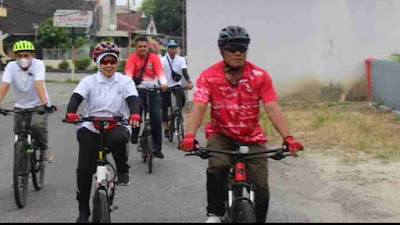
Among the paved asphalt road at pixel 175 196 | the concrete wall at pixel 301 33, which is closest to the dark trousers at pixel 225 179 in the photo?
the paved asphalt road at pixel 175 196

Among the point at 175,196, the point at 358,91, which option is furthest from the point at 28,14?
the point at 175,196

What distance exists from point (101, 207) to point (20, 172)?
2.17m

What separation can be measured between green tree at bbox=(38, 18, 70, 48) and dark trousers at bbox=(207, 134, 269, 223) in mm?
49818

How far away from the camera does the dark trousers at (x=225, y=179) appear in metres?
4.66

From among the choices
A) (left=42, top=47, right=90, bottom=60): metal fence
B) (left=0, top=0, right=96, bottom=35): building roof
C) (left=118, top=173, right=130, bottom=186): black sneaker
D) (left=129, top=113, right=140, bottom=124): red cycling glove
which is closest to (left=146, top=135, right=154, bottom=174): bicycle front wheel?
(left=118, top=173, right=130, bottom=186): black sneaker

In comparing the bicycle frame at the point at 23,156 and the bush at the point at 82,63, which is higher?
the bush at the point at 82,63

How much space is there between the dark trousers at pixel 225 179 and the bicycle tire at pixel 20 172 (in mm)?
2775

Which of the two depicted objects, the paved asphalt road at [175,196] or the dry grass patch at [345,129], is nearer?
the paved asphalt road at [175,196]

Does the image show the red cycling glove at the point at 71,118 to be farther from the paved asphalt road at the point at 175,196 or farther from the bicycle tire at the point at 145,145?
the bicycle tire at the point at 145,145

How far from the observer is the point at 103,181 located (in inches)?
203

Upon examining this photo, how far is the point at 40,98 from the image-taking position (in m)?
7.29

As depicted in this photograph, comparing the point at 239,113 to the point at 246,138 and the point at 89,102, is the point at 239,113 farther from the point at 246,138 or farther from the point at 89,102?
the point at 89,102

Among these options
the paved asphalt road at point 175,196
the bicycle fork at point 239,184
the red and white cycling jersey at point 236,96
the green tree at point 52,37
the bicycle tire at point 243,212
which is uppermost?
the green tree at point 52,37

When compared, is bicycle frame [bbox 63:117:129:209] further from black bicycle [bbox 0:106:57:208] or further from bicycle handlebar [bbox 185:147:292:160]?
black bicycle [bbox 0:106:57:208]
